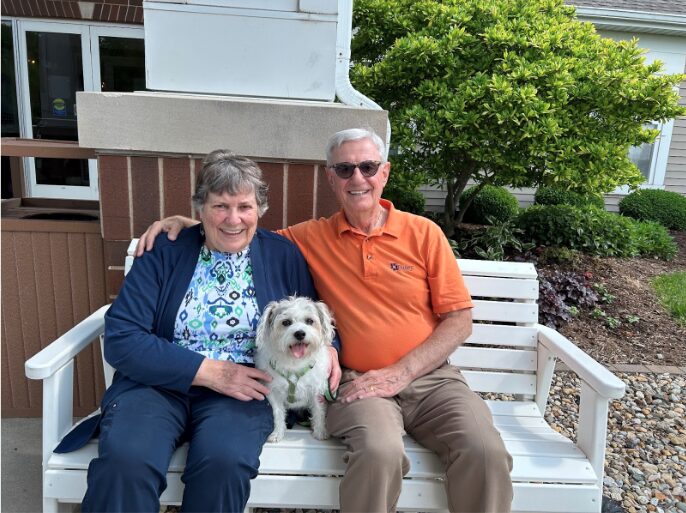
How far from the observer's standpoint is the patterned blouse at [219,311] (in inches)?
88.1

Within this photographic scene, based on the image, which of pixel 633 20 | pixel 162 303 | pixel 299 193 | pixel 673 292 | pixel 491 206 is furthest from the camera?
pixel 633 20

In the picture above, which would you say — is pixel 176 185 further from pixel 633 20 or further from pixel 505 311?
pixel 633 20

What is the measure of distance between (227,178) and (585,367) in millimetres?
1625

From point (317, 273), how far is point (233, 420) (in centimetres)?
75

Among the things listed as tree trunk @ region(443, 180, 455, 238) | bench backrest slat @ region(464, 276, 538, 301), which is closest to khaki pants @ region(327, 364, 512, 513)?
bench backrest slat @ region(464, 276, 538, 301)

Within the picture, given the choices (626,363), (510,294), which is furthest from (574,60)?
(510,294)

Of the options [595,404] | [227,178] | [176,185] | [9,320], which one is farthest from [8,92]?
[595,404]

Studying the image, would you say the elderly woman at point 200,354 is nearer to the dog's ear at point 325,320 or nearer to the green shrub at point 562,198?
the dog's ear at point 325,320

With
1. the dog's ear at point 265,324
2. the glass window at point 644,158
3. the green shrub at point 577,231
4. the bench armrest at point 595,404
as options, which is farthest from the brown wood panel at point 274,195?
the glass window at point 644,158

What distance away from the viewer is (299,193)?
291cm

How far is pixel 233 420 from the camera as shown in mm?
2006

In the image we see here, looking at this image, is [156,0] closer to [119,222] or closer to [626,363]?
[119,222]

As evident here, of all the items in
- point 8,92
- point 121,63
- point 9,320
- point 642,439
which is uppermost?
point 121,63

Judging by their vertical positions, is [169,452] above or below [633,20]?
below
